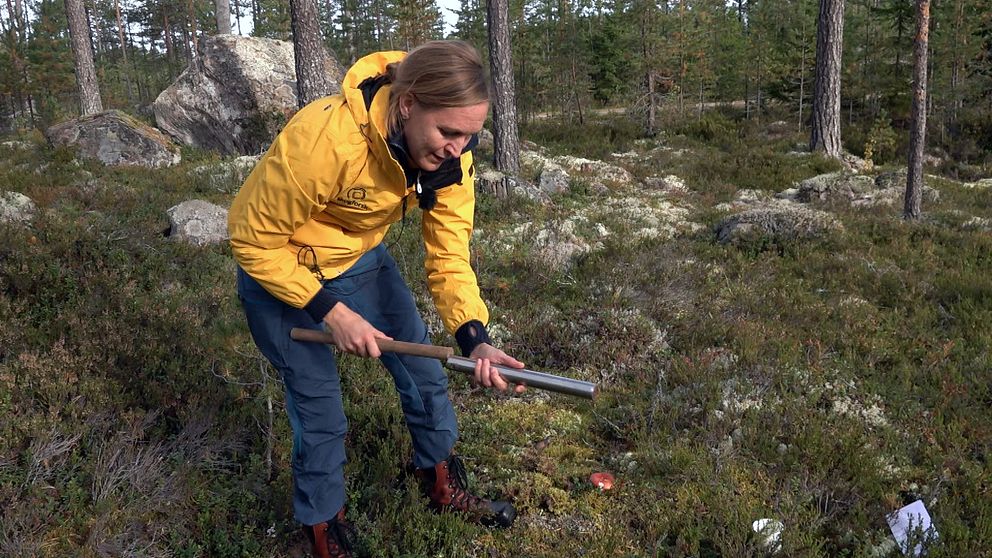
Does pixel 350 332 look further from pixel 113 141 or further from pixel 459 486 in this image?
pixel 113 141

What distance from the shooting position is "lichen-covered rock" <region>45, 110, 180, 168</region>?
12.6 m

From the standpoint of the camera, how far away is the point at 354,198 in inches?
102

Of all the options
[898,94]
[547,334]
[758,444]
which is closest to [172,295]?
[547,334]

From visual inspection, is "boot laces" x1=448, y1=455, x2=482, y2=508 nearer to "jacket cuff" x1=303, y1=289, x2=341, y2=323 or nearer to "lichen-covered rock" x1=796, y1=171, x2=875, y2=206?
"jacket cuff" x1=303, y1=289, x2=341, y2=323

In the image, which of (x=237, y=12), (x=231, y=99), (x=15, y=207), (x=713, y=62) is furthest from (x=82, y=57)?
(x=237, y=12)

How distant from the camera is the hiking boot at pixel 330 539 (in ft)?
9.78

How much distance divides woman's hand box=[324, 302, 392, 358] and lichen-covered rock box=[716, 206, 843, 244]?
6687 millimetres

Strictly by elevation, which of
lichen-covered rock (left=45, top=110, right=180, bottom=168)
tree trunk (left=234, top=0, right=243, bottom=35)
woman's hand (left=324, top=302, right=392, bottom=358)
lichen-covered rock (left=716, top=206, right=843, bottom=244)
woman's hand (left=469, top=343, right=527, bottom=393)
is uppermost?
tree trunk (left=234, top=0, right=243, bottom=35)

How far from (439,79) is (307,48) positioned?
9.87m

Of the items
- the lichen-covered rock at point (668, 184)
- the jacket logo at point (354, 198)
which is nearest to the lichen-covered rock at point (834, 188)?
the lichen-covered rock at point (668, 184)

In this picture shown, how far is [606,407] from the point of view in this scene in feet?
15.6

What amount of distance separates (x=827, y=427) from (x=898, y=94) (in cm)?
2088

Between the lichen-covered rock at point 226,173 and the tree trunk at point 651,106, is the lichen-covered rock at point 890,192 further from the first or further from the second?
the lichen-covered rock at point 226,173

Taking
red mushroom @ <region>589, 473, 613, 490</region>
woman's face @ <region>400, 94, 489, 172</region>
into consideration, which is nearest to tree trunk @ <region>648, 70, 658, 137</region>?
red mushroom @ <region>589, 473, 613, 490</region>
